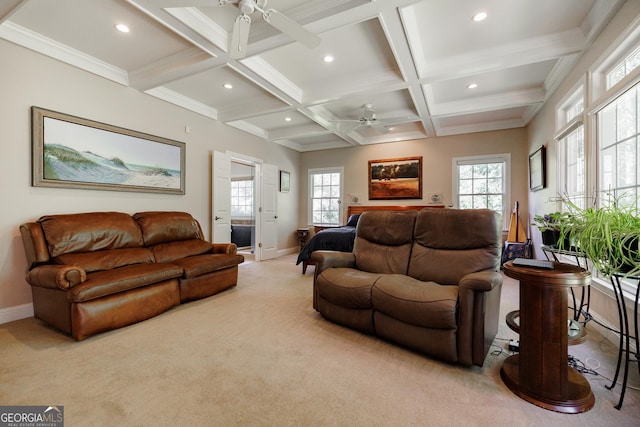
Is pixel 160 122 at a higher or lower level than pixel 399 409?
higher

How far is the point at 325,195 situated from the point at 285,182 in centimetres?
107

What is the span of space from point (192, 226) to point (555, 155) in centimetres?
501

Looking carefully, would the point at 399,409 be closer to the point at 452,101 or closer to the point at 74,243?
the point at 74,243

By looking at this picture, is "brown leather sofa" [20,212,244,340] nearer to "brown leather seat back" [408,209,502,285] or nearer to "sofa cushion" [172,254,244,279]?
"sofa cushion" [172,254,244,279]

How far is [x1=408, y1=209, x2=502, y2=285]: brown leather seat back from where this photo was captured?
2.33 metres

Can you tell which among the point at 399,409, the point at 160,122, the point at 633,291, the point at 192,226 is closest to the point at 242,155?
the point at 160,122

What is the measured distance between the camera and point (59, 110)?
118 inches

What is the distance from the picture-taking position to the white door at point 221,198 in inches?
186

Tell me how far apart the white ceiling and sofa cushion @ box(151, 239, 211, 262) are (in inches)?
80.8

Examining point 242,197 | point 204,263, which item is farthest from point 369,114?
point 242,197

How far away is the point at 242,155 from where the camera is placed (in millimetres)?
5395

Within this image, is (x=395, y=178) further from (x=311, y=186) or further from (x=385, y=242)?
(x=385, y=242)

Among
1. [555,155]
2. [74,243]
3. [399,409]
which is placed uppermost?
[555,155]

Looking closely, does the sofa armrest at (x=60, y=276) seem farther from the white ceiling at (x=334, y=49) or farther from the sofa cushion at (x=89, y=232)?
the white ceiling at (x=334, y=49)
